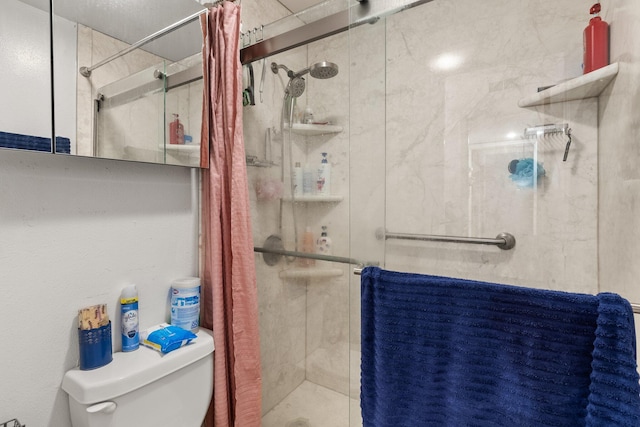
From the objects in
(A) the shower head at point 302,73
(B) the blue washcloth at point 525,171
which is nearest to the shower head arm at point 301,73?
(A) the shower head at point 302,73

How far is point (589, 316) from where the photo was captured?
21.4 inches

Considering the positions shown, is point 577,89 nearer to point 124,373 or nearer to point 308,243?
point 308,243


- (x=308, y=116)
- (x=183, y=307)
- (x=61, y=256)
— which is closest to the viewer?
(x=61, y=256)

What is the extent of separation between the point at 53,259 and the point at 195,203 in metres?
0.47

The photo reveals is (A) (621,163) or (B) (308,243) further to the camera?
(B) (308,243)

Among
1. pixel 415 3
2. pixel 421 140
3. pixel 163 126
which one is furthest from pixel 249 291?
pixel 415 3

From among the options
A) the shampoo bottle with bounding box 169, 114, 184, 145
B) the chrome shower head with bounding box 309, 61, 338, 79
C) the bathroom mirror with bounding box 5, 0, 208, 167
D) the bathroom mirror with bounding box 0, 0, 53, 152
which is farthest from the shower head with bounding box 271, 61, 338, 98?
the bathroom mirror with bounding box 0, 0, 53, 152

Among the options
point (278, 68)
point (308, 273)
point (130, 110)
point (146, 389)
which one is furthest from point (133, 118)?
point (308, 273)

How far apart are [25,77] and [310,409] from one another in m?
1.59

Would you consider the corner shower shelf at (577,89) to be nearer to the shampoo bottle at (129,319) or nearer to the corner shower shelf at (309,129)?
the corner shower shelf at (309,129)

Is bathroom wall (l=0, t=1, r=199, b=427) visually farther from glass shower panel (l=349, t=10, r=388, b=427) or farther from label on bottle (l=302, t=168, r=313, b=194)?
glass shower panel (l=349, t=10, r=388, b=427)

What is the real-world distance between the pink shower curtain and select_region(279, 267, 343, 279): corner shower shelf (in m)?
0.31

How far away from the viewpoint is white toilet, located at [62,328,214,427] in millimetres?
783

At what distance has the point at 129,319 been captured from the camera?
947 mm
